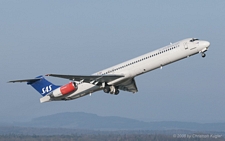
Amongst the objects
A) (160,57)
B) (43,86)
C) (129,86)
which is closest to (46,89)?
(43,86)

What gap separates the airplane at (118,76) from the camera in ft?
151

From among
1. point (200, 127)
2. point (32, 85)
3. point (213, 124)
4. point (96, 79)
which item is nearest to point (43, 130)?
point (200, 127)

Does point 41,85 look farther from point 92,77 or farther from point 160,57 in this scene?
point 160,57

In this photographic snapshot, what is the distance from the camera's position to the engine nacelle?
51.9 meters

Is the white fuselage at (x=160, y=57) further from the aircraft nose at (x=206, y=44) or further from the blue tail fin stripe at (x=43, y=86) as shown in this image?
the blue tail fin stripe at (x=43, y=86)

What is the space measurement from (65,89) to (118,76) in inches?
282

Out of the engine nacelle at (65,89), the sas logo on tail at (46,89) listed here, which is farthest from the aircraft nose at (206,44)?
the sas logo on tail at (46,89)

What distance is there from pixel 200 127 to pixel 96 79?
114532 millimetres

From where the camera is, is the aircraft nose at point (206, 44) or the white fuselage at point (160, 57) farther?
the white fuselage at point (160, 57)

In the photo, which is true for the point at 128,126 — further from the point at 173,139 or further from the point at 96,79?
the point at 96,79

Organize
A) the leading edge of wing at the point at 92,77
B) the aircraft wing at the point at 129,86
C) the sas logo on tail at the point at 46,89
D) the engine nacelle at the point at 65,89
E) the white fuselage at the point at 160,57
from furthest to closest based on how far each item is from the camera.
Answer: the sas logo on tail at the point at 46,89, the aircraft wing at the point at 129,86, the engine nacelle at the point at 65,89, the leading edge of wing at the point at 92,77, the white fuselage at the point at 160,57

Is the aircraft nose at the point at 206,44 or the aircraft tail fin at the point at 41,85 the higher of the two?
the aircraft nose at the point at 206,44

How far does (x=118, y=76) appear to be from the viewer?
4869cm

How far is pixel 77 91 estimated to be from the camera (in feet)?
172
